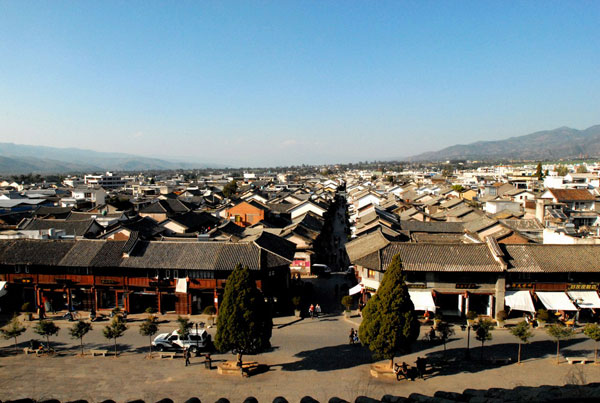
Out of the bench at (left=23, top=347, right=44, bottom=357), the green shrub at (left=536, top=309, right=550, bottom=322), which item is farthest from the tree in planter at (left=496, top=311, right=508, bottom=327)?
the bench at (left=23, top=347, right=44, bottom=357)

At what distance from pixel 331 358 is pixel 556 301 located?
1334 centimetres

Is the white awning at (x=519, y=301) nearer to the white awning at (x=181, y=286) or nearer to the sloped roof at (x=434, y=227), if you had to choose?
the sloped roof at (x=434, y=227)

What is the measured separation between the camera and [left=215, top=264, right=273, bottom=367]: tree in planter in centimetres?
1644

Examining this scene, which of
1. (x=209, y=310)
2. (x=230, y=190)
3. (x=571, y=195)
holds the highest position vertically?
(x=571, y=195)

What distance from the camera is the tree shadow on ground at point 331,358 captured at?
58.5ft

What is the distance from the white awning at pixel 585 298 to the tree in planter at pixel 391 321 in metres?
12.2

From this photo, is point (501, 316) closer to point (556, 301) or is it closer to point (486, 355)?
point (556, 301)

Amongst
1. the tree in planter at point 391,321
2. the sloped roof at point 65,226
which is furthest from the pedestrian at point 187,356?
the sloped roof at point 65,226

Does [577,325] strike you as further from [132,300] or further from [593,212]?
[593,212]

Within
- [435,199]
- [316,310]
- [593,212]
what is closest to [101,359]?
[316,310]

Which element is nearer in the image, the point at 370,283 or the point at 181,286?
the point at 181,286

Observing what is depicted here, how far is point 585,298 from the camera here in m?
22.8

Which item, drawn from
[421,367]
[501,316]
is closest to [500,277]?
[501,316]

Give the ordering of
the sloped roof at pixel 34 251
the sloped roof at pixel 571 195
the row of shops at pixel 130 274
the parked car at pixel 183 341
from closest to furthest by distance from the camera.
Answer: the parked car at pixel 183 341 < the row of shops at pixel 130 274 < the sloped roof at pixel 34 251 < the sloped roof at pixel 571 195
